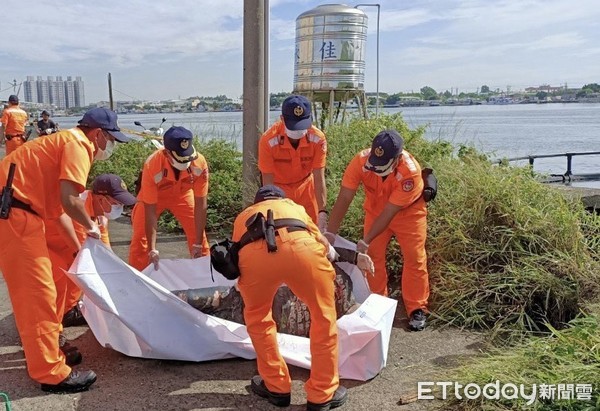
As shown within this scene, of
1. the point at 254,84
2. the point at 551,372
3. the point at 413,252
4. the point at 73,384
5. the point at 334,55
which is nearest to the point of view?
the point at 551,372

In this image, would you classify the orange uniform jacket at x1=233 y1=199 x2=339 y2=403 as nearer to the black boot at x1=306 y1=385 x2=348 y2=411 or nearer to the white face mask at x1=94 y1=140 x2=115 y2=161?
the black boot at x1=306 y1=385 x2=348 y2=411

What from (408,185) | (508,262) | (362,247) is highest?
(408,185)

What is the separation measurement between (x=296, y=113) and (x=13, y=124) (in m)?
11.3

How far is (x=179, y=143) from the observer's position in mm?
4934

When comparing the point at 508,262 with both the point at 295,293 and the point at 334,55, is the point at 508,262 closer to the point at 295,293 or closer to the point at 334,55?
the point at 295,293

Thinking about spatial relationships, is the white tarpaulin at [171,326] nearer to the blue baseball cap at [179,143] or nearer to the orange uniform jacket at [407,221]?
the orange uniform jacket at [407,221]

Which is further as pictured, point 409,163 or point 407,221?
point 407,221

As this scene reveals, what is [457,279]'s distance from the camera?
17.0 ft

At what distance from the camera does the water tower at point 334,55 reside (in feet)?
37.7

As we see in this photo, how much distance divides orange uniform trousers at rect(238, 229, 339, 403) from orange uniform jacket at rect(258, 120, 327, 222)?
2.24 m

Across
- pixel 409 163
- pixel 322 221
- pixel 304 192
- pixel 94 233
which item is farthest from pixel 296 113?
pixel 94 233

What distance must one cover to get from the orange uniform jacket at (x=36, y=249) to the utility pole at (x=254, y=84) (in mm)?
3183

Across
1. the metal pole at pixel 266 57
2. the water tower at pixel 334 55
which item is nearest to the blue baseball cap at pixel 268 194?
the metal pole at pixel 266 57

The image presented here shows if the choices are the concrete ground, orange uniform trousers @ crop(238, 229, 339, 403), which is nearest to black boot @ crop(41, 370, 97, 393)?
the concrete ground
